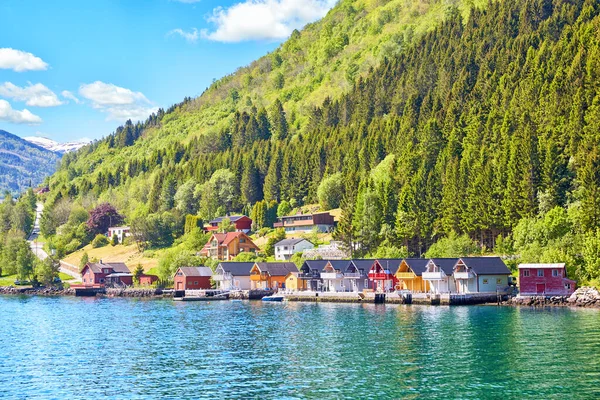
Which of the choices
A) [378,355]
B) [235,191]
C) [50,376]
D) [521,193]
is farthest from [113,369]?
[235,191]

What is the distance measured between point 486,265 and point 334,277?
2399 centimetres

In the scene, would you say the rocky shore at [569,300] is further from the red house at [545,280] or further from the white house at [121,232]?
the white house at [121,232]

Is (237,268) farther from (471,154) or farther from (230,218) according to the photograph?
(230,218)

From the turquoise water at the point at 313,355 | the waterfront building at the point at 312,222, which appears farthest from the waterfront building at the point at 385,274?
the waterfront building at the point at 312,222

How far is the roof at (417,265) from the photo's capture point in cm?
10162

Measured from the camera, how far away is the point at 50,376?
47250 millimetres

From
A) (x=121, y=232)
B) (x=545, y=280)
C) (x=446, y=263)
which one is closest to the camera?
(x=545, y=280)

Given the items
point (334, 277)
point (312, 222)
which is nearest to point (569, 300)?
point (334, 277)

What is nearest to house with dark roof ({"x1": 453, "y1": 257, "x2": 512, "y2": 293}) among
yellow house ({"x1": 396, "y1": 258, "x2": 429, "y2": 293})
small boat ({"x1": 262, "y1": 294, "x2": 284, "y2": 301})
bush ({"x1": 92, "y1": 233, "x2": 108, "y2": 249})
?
yellow house ({"x1": 396, "y1": 258, "x2": 429, "y2": 293})

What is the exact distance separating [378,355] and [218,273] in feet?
257

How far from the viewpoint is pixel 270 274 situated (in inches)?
4813

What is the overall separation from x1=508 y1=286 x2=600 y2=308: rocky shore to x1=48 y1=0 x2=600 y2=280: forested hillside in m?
5.01

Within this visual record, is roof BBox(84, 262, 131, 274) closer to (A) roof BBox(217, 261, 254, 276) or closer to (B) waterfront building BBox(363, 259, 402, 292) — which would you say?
(A) roof BBox(217, 261, 254, 276)

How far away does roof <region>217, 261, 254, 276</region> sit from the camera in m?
125
